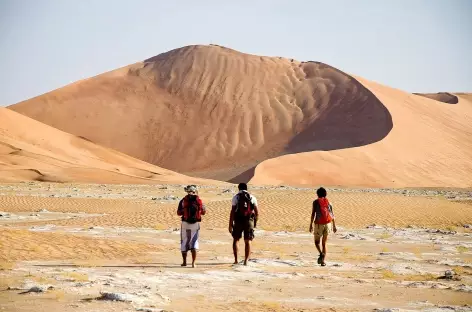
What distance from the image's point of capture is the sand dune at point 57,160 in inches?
1941

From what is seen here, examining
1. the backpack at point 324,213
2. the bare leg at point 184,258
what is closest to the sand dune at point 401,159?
the backpack at point 324,213

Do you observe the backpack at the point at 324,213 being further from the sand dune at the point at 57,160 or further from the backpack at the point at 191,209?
the sand dune at the point at 57,160

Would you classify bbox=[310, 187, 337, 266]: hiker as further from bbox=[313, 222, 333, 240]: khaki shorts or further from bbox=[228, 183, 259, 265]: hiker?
bbox=[228, 183, 259, 265]: hiker

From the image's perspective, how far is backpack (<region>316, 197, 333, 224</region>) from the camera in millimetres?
13680

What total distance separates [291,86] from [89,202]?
66836 mm

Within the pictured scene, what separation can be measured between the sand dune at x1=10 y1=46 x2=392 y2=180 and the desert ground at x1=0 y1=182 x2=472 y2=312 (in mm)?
49908

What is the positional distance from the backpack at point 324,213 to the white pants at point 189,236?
229cm

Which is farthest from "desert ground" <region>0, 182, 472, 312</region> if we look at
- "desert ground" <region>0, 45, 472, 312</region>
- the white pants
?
the white pants

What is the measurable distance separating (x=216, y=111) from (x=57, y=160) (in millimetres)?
36945

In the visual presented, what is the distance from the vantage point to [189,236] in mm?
13031

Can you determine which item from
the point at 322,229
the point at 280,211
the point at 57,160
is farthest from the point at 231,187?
the point at 322,229

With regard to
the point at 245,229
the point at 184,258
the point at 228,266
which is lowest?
the point at 228,266

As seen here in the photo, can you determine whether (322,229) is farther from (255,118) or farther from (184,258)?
(255,118)

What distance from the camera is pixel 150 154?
84062 millimetres
